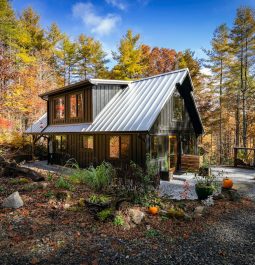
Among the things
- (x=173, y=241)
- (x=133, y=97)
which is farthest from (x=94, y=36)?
(x=173, y=241)

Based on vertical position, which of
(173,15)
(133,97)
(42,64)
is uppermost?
(42,64)

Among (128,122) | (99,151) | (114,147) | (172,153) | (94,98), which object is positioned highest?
(94,98)

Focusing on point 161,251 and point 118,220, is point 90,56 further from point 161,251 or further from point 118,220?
point 161,251

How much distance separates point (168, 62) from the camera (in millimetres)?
28484

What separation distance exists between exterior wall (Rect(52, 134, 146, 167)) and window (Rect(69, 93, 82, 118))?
138 cm

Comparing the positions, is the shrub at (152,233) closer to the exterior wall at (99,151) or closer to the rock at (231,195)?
the rock at (231,195)

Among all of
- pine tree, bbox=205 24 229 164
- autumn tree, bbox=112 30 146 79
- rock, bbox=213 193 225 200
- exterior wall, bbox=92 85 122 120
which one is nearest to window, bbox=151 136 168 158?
exterior wall, bbox=92 85 122 120

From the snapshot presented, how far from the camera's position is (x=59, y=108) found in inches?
645

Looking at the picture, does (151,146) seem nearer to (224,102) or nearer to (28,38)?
(224,102)

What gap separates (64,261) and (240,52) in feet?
71.5

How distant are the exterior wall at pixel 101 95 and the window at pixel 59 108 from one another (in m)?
3.34

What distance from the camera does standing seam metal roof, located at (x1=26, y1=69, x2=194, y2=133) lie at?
10.9 meters

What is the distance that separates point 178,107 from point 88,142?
Answer: 5.69 metres

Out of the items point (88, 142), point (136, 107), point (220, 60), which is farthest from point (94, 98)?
point (220, 60)
